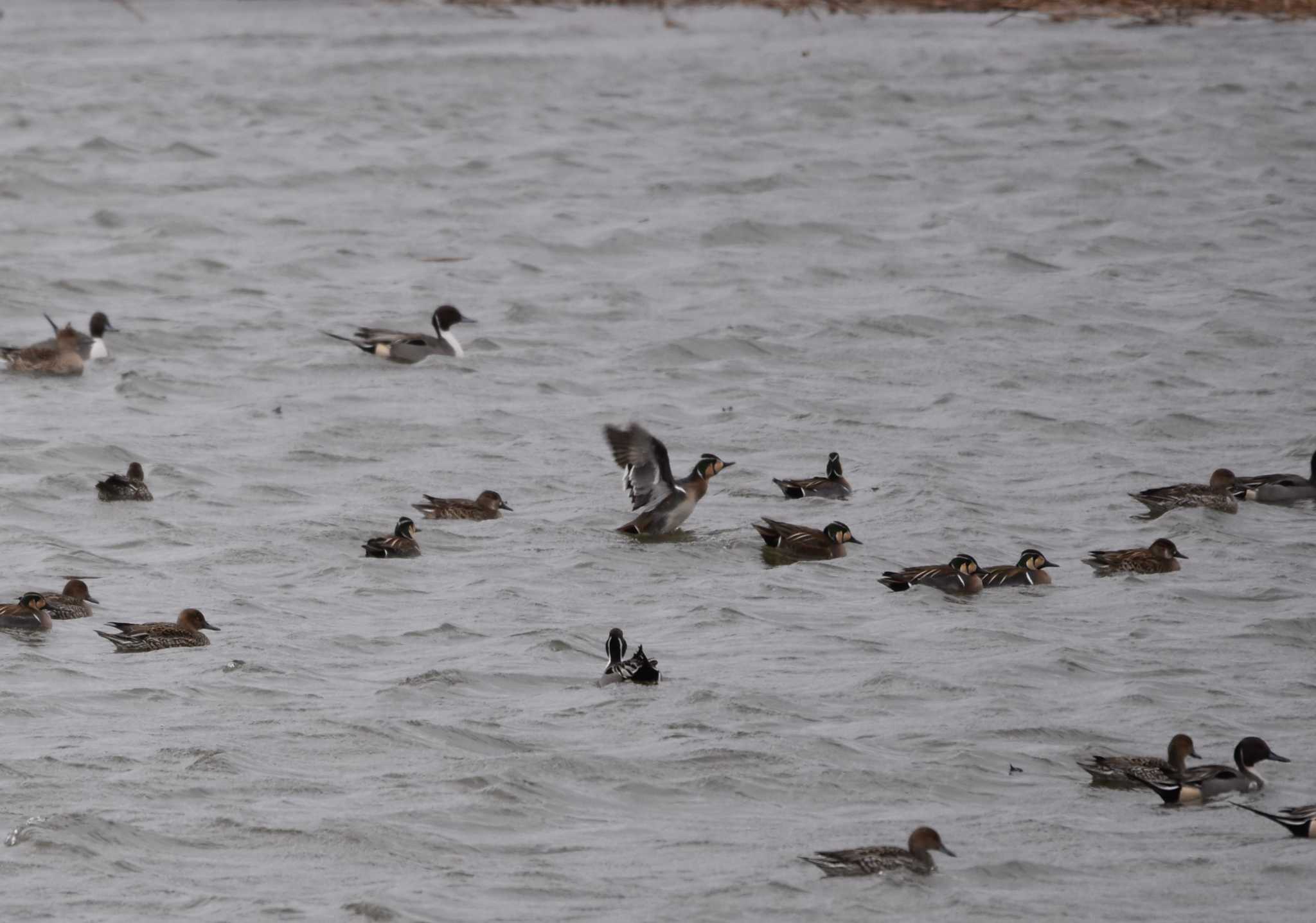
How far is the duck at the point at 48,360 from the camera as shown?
18875 mm

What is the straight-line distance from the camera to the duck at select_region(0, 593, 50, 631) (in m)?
11.6

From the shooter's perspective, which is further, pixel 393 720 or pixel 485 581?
pixel 485 581

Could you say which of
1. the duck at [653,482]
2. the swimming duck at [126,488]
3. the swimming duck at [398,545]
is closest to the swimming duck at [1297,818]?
the duck at [653,482]

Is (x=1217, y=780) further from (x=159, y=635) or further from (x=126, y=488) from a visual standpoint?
(x=126, y=488)

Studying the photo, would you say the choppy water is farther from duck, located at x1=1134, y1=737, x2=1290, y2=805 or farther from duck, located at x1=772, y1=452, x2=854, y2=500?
duck, located at x1=772, y1=452, x2=854, y2=500

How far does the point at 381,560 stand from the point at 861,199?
14.8m

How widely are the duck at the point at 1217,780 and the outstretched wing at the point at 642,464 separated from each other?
5.13 meters

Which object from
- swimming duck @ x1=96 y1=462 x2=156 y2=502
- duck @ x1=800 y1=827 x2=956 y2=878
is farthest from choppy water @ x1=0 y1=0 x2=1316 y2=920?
swimming duck @ x1=96 y1=462 x2=156 y2=502

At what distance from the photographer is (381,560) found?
13.5 meters

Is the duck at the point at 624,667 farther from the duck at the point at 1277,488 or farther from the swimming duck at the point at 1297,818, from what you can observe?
the duck at the point at 1277,488

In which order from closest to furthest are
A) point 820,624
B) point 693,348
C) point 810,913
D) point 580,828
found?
point 810,913 < point 580,828 < point 820,624 < point 693,348

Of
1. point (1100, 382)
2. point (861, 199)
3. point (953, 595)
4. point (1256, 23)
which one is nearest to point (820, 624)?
point (953, 595)

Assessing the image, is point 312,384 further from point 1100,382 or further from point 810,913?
point 810,913

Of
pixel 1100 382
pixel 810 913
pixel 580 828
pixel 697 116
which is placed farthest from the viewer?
pixel 697 116
